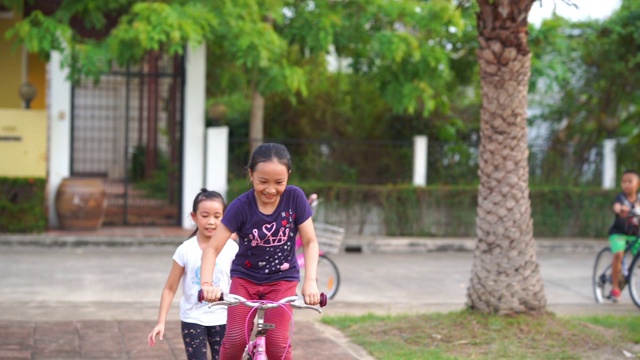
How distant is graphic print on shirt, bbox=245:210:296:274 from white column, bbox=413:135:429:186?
11.9m

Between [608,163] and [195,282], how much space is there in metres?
13.3

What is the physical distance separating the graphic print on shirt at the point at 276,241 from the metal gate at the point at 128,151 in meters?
11.0

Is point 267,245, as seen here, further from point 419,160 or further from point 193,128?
point 419,160

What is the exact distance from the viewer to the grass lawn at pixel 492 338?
7.73 metres

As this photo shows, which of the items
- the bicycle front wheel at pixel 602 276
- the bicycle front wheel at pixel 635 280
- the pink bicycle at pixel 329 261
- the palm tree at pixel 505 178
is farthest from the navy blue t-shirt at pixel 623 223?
the pink bicycle at pixel 329 261

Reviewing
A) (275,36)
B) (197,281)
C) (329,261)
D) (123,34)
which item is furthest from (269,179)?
(275,36)

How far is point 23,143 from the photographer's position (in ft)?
51.2

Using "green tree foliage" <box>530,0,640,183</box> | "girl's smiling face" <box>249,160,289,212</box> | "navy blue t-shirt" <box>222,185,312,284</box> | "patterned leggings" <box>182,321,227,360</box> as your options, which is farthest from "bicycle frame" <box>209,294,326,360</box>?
"green tree foliage" <box>530,0,640,183</box>

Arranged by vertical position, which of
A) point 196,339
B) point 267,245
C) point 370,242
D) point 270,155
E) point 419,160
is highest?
point 270,155

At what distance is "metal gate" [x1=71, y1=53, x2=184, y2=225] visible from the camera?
16.4 metres

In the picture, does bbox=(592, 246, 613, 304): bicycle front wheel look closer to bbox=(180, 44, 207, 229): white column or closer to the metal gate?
bbox=(180, 44, 207, 229): white column

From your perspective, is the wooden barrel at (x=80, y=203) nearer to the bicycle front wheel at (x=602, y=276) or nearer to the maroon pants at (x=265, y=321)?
the bicycle front wheel at (x=602, y=276)

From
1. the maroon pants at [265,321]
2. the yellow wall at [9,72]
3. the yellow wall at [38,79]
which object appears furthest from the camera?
the yellow wall at [38,79]

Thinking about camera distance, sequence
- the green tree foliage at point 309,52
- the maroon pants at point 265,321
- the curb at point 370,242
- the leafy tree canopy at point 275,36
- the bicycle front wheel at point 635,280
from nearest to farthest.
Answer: the maroon pants at point 265,321 → the bicycle front wheel at point 635,280 → the leafy tree canopy at point 275,36 → the green tree foliage at point 309,52 → the curb at point 370,242
